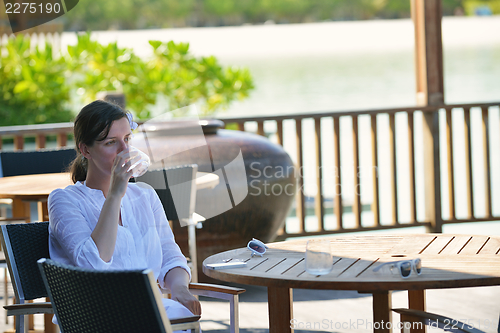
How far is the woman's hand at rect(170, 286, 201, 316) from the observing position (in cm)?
186

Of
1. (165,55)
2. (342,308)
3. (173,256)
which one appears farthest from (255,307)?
(165,55)

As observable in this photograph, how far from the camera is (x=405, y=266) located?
165 cm

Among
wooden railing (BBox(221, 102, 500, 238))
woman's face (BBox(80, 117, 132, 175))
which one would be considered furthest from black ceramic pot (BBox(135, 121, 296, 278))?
woman's face (BBox(80, 117, 132, 175))

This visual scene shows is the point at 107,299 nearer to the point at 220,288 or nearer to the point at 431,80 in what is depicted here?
the point at 220,288

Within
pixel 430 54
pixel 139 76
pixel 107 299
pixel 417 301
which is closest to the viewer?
pixel 107 299

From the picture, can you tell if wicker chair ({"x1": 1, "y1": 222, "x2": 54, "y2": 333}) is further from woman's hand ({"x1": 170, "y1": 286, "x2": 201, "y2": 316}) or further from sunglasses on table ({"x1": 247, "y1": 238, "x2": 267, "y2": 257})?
sunglasses on table ({"x1": 247, "y1": 238, "x2": 267, "y2": 257})

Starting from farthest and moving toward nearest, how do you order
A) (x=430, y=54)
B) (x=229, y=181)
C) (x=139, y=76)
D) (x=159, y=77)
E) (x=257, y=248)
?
1. (x=139, y=76)
2. (x=159, y=77)
3. (x=430, y=54)
4. (x=229, y=181)
5. (x=257, y=248)

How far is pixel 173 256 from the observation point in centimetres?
205

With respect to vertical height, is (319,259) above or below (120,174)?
below

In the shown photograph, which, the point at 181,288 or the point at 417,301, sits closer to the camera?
the point at 181,288

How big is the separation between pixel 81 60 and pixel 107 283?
6.52m

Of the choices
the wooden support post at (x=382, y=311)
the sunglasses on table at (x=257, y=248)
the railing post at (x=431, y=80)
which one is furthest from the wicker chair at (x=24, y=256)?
the railing post at (x=431, y=80)

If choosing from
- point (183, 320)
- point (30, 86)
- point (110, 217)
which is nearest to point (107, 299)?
point (183, 320)

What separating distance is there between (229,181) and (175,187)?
0.83 meters
